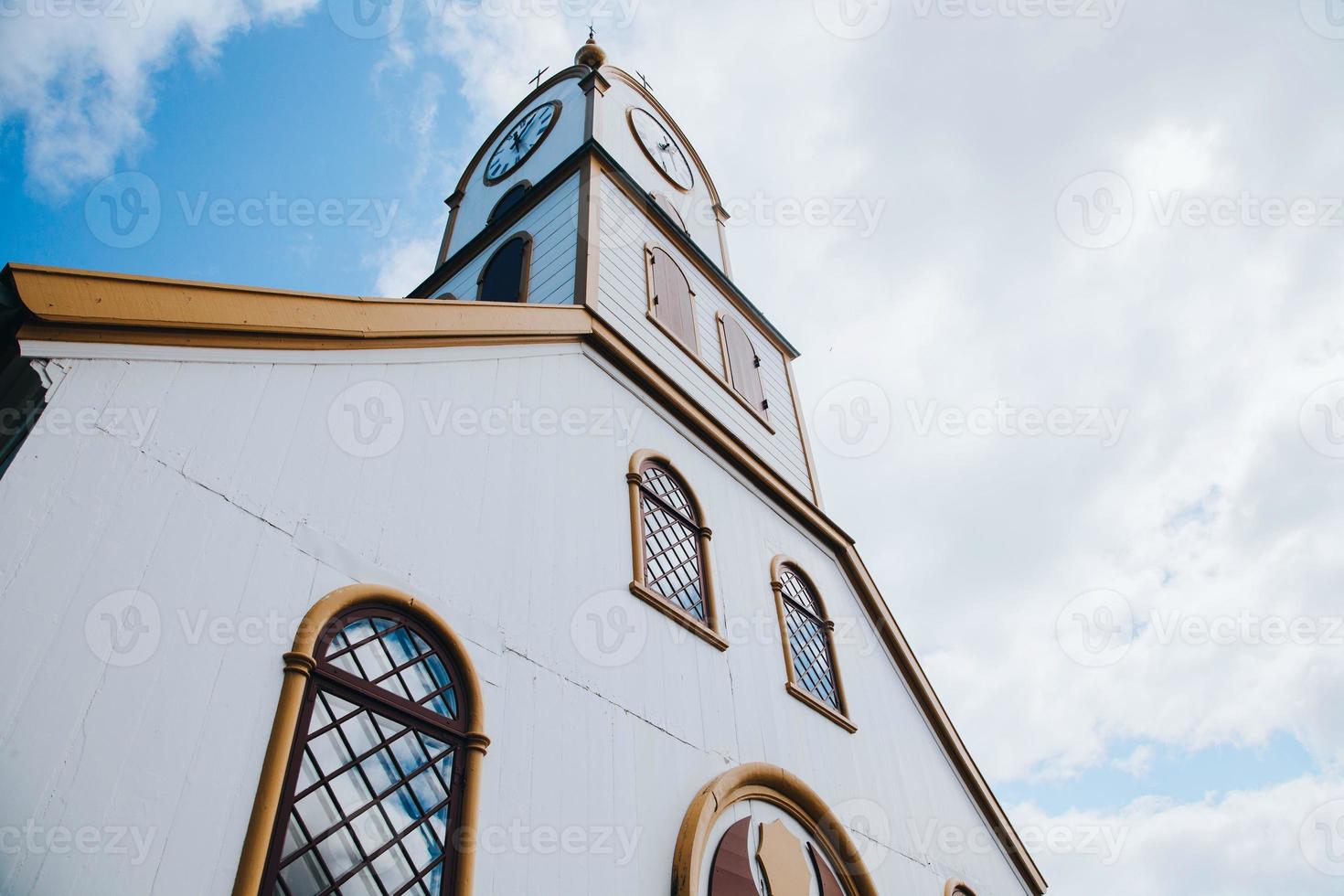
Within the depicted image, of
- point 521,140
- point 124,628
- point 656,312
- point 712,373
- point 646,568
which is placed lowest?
point 124,628

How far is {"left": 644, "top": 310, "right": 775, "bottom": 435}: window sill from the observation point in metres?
9.36

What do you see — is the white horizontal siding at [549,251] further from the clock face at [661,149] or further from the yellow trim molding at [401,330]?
the clock face at [661,149]

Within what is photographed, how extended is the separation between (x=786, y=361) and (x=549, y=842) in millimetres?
9059

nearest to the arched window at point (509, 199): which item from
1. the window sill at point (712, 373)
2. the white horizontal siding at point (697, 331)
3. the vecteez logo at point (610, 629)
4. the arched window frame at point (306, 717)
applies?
the white horizontal siding at point (697, 331)

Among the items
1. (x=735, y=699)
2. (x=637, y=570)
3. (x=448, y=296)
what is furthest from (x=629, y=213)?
(x=735, y=699)

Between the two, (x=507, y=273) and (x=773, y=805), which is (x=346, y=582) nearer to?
(x=773, y=805)

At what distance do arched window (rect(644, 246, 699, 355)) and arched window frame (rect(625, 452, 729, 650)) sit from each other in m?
2.39

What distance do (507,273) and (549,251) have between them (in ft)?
2.89

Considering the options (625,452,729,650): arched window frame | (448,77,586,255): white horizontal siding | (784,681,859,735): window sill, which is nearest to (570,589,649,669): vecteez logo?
(625,452,729,650): arched window frame

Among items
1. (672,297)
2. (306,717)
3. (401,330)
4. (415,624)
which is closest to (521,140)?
(672,297)

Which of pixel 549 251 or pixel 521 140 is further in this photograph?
pixel 521 140

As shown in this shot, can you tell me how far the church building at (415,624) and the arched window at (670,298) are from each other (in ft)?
1.84

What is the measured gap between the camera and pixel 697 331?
10445 mm

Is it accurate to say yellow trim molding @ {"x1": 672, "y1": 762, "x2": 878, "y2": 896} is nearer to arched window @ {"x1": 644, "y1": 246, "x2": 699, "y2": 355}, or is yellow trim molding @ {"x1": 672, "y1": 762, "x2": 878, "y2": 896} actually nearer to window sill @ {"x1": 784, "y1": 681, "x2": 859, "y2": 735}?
window sill @ {"x1": 784, "y1": 681, "x2": 859, "y2": 735}
